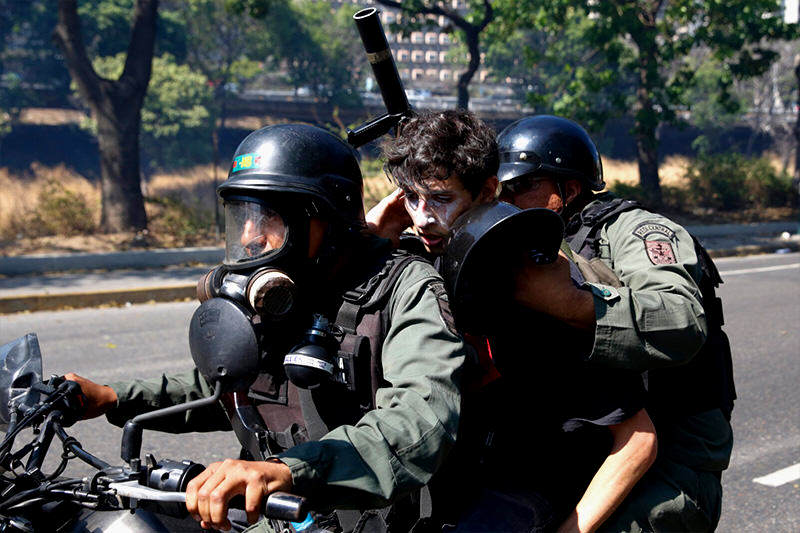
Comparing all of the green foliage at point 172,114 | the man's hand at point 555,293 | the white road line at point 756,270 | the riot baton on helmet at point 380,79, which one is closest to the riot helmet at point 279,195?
the riot baton on helmet at point 380,79

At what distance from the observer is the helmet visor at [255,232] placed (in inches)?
80.0

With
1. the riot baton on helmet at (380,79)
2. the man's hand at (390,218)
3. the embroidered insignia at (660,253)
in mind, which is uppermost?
the riot baton on helmet at (380,79)

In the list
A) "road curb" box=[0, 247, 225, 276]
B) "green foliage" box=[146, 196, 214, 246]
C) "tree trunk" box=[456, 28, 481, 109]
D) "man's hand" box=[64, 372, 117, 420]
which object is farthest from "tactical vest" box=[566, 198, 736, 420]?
"tree trunk" box=[456, 28, 481, 109]

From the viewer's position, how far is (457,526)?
195 centimetres

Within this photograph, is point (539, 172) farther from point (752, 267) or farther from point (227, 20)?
point (227, 20)

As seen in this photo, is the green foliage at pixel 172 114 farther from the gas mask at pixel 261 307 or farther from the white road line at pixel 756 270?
the gas mask at pixel 261 307

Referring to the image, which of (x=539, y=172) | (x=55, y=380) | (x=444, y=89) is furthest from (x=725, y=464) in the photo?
(x=444, y=89)

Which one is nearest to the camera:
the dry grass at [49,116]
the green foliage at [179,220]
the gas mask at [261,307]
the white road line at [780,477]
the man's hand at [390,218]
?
the gas mask at [261,307]

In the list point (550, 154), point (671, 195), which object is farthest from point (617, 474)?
point (671, 195)

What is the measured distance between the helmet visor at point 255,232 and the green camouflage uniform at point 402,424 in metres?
0.33

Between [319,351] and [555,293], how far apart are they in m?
0.51

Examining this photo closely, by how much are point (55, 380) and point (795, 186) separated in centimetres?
2453

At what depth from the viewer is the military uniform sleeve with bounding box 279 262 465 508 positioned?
4.93 feet

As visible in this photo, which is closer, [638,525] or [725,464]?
[638,525]
